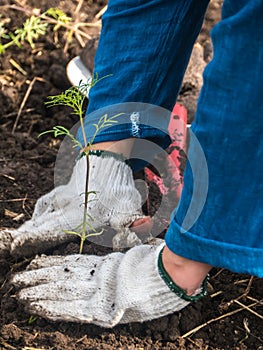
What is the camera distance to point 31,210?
2.39 metres

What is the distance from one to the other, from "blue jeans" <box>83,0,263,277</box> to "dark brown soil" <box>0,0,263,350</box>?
358mm

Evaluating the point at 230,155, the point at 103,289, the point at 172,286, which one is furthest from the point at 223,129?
the point at 103,289

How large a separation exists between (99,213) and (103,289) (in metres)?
0.31

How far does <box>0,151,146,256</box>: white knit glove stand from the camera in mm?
2117

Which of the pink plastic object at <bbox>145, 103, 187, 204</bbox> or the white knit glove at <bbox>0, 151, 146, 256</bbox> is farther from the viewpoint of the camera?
the pink plastic object at <bbox>145, 103, 187, 204</bbox>

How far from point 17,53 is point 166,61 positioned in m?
1.41

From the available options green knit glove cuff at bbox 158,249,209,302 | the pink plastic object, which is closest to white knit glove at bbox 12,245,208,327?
green knit glove cuff at bbox 158,249,209,302

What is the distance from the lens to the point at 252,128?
1.53 metres

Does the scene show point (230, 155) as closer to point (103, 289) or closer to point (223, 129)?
point (223, 129)

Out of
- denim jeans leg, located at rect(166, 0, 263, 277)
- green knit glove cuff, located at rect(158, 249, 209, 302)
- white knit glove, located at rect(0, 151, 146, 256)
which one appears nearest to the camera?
denim jeans leg, located at rect(166, 0, 263, 277)

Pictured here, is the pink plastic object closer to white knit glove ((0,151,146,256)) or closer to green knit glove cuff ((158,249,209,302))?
white knit glove ((0,151,146,256))

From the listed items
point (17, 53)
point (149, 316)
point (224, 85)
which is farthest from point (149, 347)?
point (17, 53)

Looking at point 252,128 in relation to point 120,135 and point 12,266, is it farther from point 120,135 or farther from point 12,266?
point 12,266

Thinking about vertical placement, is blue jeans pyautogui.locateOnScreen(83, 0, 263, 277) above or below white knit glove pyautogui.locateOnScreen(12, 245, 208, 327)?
above
